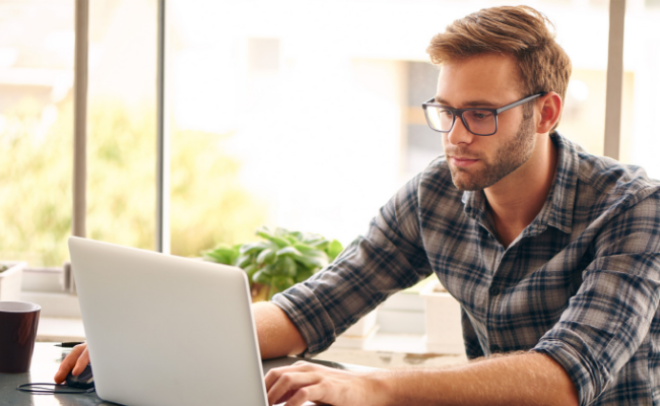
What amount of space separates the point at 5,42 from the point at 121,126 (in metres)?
0.56

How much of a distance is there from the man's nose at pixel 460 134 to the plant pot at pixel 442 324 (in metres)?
0.96

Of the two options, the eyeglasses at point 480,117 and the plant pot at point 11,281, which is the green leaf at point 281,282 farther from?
the eyeglasses at point 480,117

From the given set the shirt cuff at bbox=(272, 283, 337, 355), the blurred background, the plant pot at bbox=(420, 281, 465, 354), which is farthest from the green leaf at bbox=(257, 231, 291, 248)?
the shirt cuff at bbox=(272, 283, 337, 355)

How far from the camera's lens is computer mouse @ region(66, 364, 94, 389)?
1116 millimetres

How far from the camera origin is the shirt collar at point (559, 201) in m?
1.37

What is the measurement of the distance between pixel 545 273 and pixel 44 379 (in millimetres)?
977

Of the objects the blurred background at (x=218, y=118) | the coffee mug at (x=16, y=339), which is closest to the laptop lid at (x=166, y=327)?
the coffee mug at (x=16, y=339)

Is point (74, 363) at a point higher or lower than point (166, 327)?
lower

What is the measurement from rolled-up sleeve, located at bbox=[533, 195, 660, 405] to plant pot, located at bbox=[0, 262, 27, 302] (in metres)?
1.77

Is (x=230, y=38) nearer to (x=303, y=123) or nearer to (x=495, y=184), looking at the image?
(x=303, y=123)

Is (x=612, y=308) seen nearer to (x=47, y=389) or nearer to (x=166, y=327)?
(x=166, y=327)

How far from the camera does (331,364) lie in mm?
1258

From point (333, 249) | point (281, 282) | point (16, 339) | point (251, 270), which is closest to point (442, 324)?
point (333, 249)

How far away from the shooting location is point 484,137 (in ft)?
4.61
